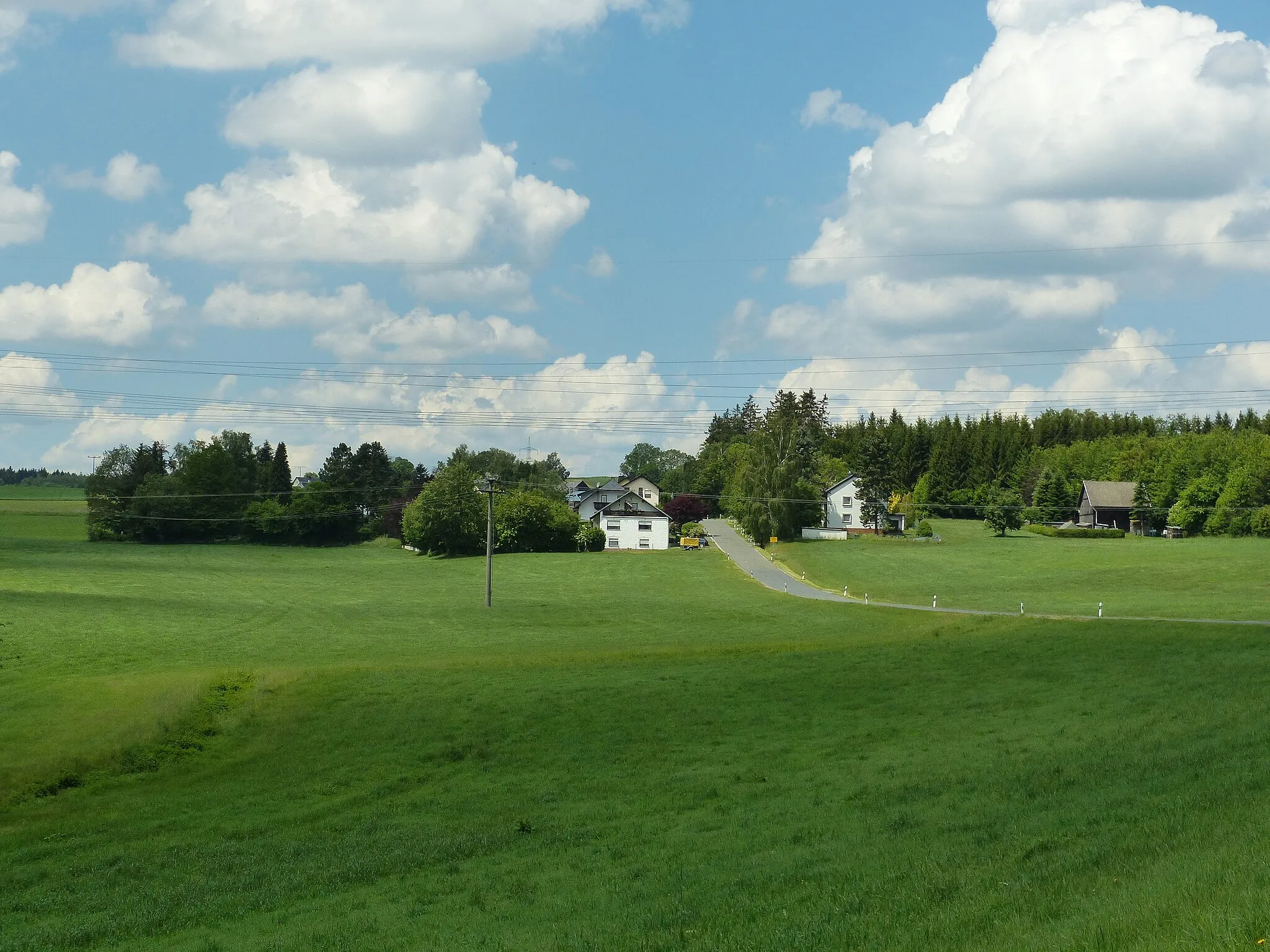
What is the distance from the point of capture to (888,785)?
21.0m

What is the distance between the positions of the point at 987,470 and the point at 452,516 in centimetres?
9914

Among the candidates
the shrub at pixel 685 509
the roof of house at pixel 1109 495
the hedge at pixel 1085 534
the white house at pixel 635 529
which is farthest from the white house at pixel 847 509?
the white house at pixel 635 529

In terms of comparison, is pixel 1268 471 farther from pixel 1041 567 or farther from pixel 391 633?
pixel 391 633

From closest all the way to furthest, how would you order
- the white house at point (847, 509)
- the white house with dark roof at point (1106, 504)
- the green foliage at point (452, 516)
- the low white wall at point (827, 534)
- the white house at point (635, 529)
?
1. the green foliage at point (452, 516)
2. the white house at point (635, 529)
3. the low white wall at point (827, 534)
4. the white house at point (847, 509)
5. the white house with dark roof at point (1106, 504)

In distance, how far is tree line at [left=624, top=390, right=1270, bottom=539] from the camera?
123 metres

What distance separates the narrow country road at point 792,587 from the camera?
5181 centimetres

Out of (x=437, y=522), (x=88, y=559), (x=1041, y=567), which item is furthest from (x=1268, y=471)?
(x=88, y=559)

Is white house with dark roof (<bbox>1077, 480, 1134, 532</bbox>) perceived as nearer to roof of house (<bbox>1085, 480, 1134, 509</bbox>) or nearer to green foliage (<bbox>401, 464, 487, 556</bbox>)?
roof of house (<bbox>1085, 480, 1134, 509</bbox>)

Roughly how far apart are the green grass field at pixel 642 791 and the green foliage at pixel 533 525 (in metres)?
66.0

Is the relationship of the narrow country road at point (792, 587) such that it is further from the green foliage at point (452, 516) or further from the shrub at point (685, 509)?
the green foliage at point (452, 516)

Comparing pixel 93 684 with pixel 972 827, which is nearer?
pixel 972 827

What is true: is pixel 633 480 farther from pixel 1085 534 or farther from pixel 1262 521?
pixel 1262 521

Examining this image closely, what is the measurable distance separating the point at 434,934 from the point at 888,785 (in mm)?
10366

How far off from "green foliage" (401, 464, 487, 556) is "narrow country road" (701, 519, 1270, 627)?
96.2ft
